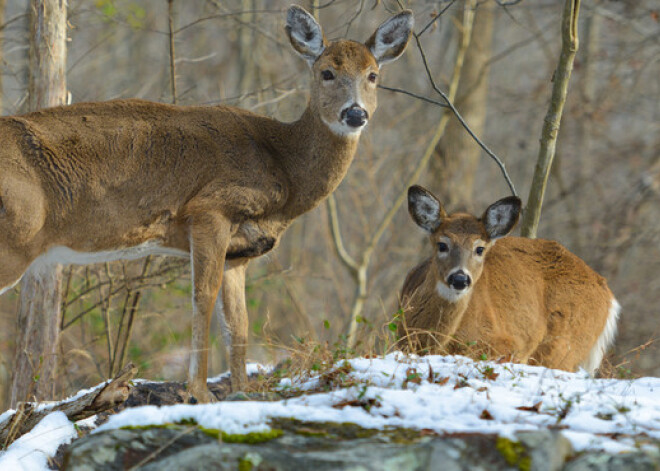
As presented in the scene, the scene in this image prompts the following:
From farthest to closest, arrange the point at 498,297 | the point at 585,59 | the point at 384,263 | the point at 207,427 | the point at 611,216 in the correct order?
the point at 585,59, the point at 611,216, the point at 384,263, the point at 498,297, the point at 207,427

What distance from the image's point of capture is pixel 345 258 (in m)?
12.0

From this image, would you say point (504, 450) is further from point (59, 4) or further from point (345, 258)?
point (345, 258)

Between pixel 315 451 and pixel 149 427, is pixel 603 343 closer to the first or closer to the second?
pixel 315 451

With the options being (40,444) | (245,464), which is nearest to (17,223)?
(40,444)

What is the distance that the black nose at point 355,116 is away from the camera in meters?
6.68

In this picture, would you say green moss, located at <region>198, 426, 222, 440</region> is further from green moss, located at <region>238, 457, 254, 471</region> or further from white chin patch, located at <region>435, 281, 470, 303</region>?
white chin patch, located at <region>435, 281, 470, 303</region>

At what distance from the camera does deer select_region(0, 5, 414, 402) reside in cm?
621

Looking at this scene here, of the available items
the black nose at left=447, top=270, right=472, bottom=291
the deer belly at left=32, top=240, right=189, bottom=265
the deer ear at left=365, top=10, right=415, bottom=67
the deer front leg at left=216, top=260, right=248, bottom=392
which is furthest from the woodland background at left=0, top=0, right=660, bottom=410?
the black nose at left=447, top=270, right=472, bottom=291

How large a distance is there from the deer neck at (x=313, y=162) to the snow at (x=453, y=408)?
199cm

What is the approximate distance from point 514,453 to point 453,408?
67 centimetres

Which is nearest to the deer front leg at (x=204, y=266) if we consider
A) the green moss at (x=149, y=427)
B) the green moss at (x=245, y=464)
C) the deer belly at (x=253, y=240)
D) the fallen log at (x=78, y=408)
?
the deer belly at (x=253, y=240)

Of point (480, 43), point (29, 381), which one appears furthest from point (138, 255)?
point (480, 43)

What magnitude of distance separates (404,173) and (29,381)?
8113 mm

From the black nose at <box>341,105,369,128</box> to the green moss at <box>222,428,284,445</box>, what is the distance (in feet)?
10.1
